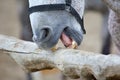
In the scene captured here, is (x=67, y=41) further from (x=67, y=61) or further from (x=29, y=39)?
Answer: (x=29, y=39)

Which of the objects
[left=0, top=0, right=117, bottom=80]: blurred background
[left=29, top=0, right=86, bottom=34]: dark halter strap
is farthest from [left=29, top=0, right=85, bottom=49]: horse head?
[left=0, top=0, right=117, bottom=80]: blurred background

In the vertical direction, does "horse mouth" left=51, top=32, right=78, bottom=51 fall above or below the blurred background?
above

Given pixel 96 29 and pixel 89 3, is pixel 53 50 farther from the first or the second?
pixel 96 29

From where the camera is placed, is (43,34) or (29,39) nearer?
(43,34)

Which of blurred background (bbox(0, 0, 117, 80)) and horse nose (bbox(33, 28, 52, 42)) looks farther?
blurred background (bbox(0, 0, 117, 80))

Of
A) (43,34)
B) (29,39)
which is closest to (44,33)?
(43,34)

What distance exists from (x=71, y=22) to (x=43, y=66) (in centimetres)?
11

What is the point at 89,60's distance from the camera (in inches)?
29.0

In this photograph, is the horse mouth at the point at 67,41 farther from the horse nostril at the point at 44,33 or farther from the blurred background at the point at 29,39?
the blurred background at the point at 29,39

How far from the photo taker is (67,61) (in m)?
0.78

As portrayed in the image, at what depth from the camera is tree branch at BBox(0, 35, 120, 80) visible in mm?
705

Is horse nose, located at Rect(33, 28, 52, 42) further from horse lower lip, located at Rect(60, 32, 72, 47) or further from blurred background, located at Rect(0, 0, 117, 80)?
blurred background, located at Rect(0, 0, 117, 80)

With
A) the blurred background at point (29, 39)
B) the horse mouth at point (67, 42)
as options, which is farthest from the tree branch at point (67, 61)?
the blurred background at point (29, 39)

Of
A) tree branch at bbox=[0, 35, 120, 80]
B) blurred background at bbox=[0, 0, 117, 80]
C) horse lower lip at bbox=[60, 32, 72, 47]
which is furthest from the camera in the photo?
blurred background at bbox=[0, 0, 117, 80]
